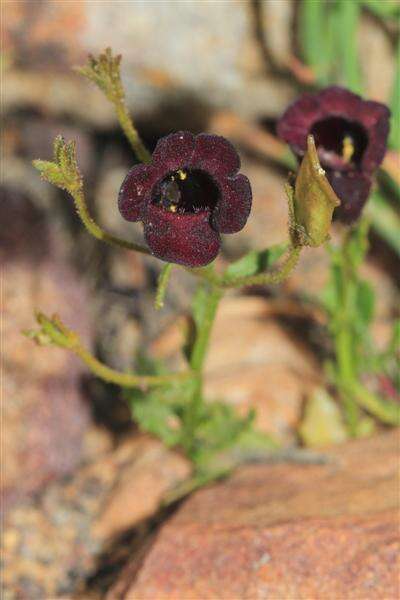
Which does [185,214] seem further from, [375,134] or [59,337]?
[375,134]

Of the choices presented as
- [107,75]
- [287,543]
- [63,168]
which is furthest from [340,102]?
[287,543]

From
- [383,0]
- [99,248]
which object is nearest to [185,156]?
[383,0]

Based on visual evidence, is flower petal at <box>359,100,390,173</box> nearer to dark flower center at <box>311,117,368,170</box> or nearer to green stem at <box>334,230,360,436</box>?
dark flower center at <box>311,117,368,170</box>

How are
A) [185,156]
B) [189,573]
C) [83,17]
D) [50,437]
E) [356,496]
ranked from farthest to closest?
1. [83,17]
2. [50,437]
3. [356,496]
4. [189,573]
5. [185,156]

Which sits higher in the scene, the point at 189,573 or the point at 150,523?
the point at 189,573

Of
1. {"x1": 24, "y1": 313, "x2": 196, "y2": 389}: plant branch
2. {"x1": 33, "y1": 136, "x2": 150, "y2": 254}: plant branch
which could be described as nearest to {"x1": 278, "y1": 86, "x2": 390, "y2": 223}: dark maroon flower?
{"x1": 33, "y1": 136, "x2": 150, "y2": 254}: plant branch

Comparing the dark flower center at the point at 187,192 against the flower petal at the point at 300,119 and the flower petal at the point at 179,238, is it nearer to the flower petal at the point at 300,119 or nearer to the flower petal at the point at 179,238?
the flower petal at the point at 179,238

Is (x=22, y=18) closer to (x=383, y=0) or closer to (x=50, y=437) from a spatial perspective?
(x=383, y=0)
